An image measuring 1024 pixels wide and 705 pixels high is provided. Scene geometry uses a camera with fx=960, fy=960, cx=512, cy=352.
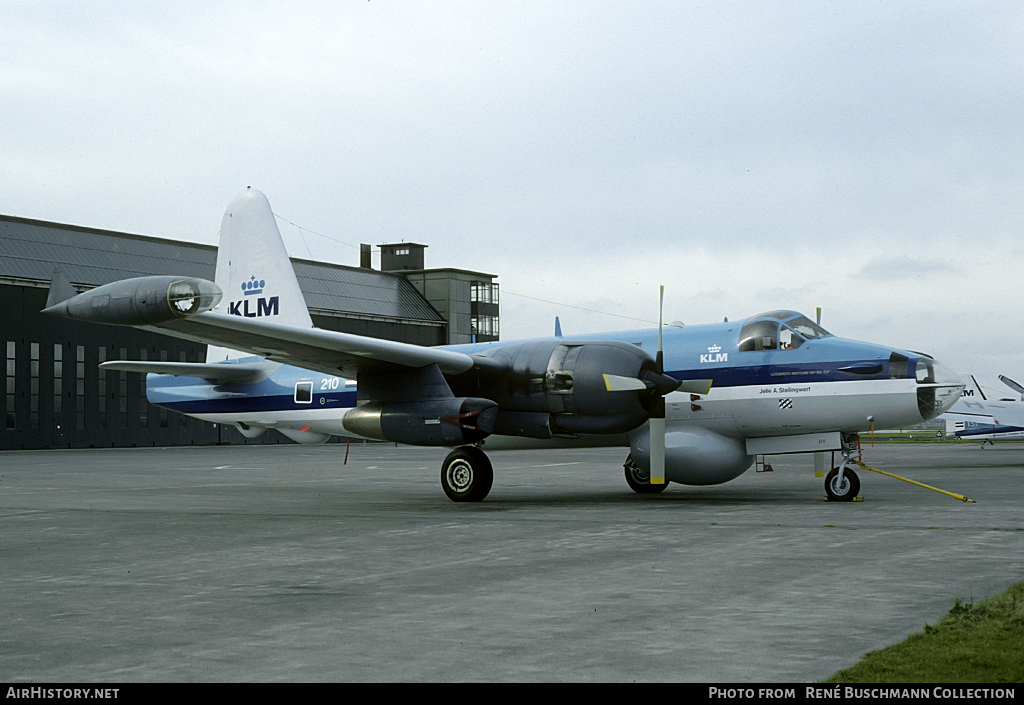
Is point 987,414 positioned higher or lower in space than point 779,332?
lower

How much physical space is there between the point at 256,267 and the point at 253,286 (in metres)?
0.48

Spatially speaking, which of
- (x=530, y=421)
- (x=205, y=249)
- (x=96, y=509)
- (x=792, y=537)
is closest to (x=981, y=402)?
(x=530, y=421)

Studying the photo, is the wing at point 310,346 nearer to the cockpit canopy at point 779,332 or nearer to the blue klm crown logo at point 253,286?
the blue klm crown logo at point 253,286

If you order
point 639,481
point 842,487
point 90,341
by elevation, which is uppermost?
point 90,341

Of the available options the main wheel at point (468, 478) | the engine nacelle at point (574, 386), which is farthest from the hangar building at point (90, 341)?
the engine nacelle at point (574, 386)

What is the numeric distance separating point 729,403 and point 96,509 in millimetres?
11725

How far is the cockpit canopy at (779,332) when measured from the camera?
1838 cm

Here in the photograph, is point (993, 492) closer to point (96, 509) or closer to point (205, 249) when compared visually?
point (96, 509)

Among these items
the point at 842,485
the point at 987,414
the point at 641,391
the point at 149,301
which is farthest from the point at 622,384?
the point at 987,414

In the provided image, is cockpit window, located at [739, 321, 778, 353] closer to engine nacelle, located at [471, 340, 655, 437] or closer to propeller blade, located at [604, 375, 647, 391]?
engine nacelle, located at [471, 340, 655, 437]

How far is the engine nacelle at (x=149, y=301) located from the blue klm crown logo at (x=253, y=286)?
31.8 feet

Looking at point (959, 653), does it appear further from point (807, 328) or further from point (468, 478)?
point (807, 328)

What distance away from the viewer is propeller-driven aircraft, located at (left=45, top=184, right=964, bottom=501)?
1723cm

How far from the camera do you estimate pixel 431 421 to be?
58.1ft
